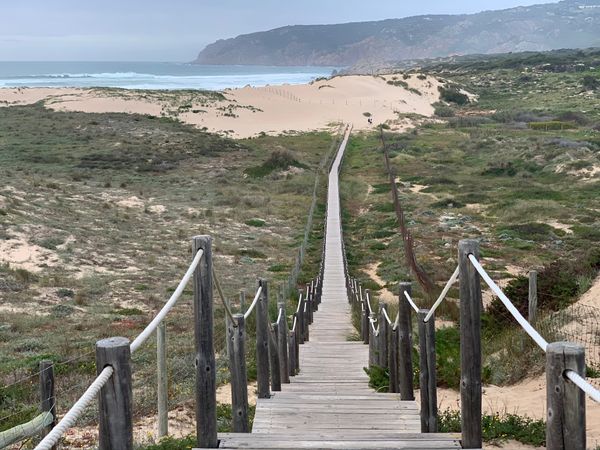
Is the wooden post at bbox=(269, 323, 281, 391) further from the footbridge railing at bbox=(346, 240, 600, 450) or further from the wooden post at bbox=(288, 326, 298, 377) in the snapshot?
the wooden post at bbox=(288, 326, 298, 377)

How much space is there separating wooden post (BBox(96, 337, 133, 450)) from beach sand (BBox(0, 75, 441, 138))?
5472 cm

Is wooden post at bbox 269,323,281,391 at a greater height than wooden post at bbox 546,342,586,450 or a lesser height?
lesser

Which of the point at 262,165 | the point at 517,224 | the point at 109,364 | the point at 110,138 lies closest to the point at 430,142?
the point at 262,165

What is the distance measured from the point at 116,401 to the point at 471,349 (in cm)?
199

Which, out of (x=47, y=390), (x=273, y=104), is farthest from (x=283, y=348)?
(x=273, y=104)

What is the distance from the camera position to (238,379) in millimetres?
4562

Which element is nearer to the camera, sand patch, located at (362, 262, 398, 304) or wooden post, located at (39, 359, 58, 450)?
wooden post, located at (39, 359, 58, 450)

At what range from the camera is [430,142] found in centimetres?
5019

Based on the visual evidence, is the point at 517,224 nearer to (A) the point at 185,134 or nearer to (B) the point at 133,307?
(B) the point at 133,307

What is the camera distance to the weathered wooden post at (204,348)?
359cm

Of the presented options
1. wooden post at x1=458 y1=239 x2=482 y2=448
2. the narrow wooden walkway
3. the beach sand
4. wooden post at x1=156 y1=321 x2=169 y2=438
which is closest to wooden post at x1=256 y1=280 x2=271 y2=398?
the narrow wooden walkway

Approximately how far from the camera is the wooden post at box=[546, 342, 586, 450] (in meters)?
2.26

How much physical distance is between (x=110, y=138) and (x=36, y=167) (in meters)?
13.5

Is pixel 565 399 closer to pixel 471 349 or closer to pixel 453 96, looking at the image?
pixel 471 349
